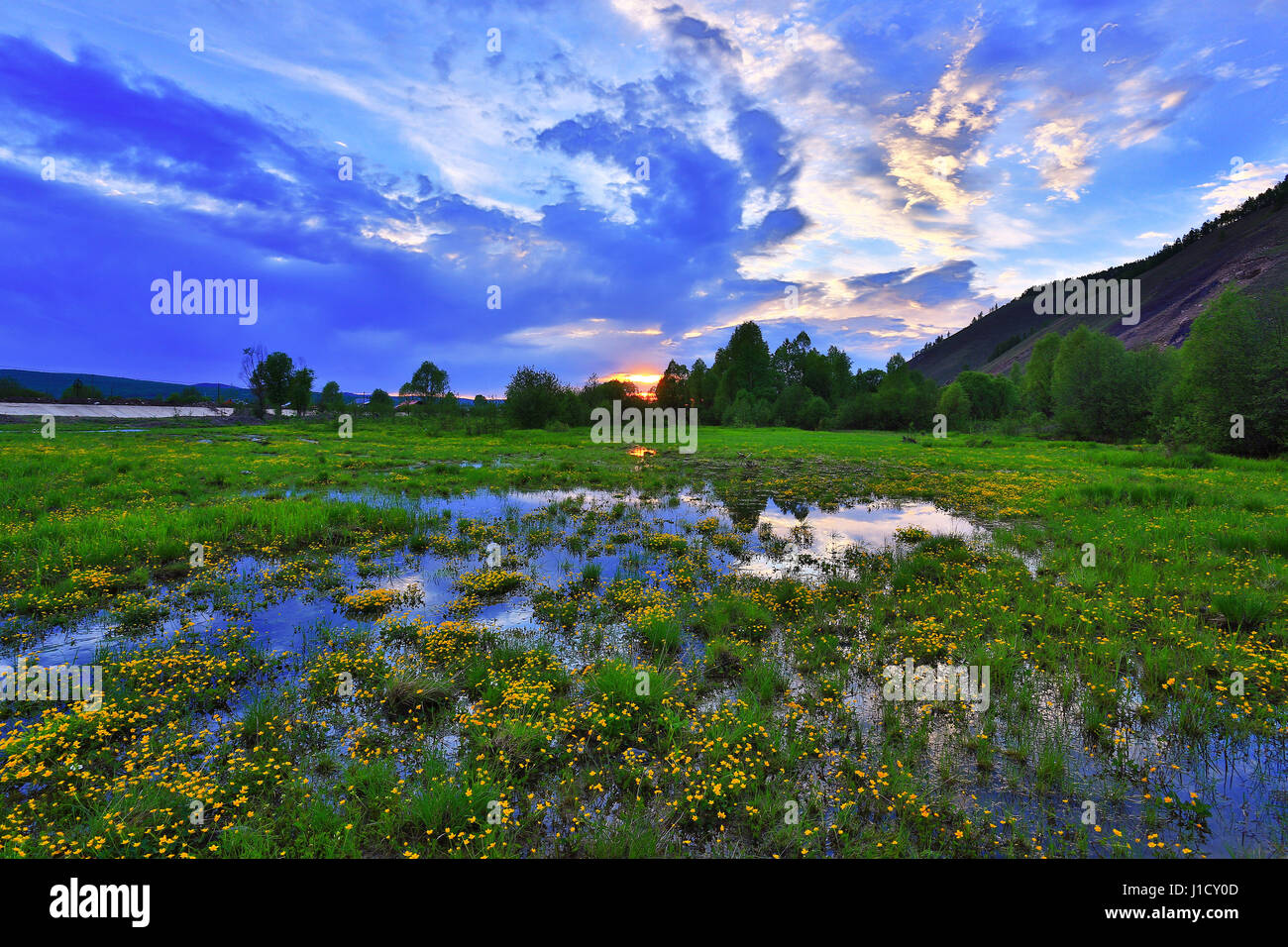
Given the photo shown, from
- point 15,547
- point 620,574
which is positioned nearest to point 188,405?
point 15,547

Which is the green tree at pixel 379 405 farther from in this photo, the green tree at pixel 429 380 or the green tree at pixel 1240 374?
the green tree at pixel 1240 374

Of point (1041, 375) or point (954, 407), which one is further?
point (954, 407)

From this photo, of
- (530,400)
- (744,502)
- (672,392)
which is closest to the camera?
(744,502)

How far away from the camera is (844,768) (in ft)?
17.5

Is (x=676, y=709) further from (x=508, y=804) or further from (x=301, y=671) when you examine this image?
(x=301, y=671)

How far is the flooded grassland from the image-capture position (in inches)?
177

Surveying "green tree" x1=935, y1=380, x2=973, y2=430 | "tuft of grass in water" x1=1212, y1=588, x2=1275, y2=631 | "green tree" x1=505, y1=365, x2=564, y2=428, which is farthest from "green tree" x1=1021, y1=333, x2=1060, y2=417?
"tuft of grass in water" x1=1212, y1=588, x2=1275, y2=631

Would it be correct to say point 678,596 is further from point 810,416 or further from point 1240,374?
point 810,416
